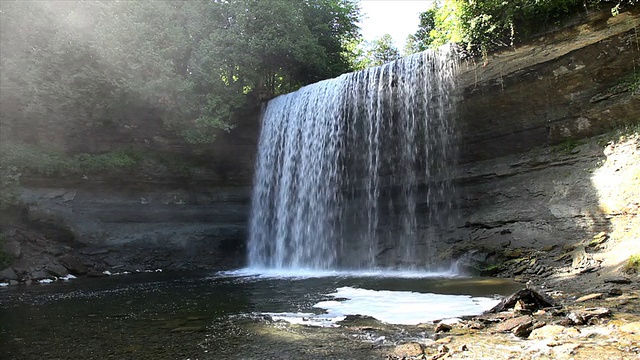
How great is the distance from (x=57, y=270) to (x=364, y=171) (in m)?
10.7

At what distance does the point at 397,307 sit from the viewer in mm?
6582

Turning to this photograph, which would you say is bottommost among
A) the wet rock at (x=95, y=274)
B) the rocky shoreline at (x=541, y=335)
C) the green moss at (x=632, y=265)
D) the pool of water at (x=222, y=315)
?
the wet rock at (x=95, y=274)

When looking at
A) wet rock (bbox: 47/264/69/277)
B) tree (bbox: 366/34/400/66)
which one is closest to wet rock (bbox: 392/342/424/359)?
wet rock (bbox: 47/264/69/277)

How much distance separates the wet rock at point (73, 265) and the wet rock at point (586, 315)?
46.8 ft

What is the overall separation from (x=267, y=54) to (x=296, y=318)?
50.5ft

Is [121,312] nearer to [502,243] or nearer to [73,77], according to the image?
[502,243]

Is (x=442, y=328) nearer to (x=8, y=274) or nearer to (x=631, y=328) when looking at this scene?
(x=631, y=328)

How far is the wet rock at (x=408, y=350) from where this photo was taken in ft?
13.0

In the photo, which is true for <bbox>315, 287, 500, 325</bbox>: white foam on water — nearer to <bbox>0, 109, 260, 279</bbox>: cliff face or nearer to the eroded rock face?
the eroded rock face

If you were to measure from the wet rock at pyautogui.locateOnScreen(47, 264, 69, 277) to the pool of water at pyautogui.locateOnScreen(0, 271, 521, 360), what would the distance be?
8.89ft

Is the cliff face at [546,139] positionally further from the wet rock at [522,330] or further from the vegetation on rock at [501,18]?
the wet rock at [522,330]

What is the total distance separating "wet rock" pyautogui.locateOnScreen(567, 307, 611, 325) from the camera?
456 cm

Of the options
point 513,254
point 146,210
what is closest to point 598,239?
point 513,254

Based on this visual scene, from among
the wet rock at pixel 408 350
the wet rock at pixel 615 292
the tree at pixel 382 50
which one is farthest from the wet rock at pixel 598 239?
the tree at pixel 382 50
